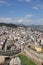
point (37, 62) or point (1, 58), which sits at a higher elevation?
point (1, 58)

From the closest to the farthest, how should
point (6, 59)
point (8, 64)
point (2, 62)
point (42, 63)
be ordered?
point (2, 62) → point (6, 59) → point (8, 64) → point (42, 63)

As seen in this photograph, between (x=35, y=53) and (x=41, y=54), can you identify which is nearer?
(x=41, y=54)

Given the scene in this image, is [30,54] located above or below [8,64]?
below

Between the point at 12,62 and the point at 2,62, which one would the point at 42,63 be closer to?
the point at 12,62

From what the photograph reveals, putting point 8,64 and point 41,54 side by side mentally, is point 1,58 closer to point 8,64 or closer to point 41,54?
point 8,64

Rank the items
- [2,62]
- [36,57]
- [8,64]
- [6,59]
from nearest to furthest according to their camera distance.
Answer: [2,62] → [6,59] → [8,64] → [36,57]

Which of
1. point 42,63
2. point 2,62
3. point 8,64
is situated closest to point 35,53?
point 42,63

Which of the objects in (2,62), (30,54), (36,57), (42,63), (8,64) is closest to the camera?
(2,62)

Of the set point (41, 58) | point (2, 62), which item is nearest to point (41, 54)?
point (41, 58)

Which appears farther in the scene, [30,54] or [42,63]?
[30,54]
